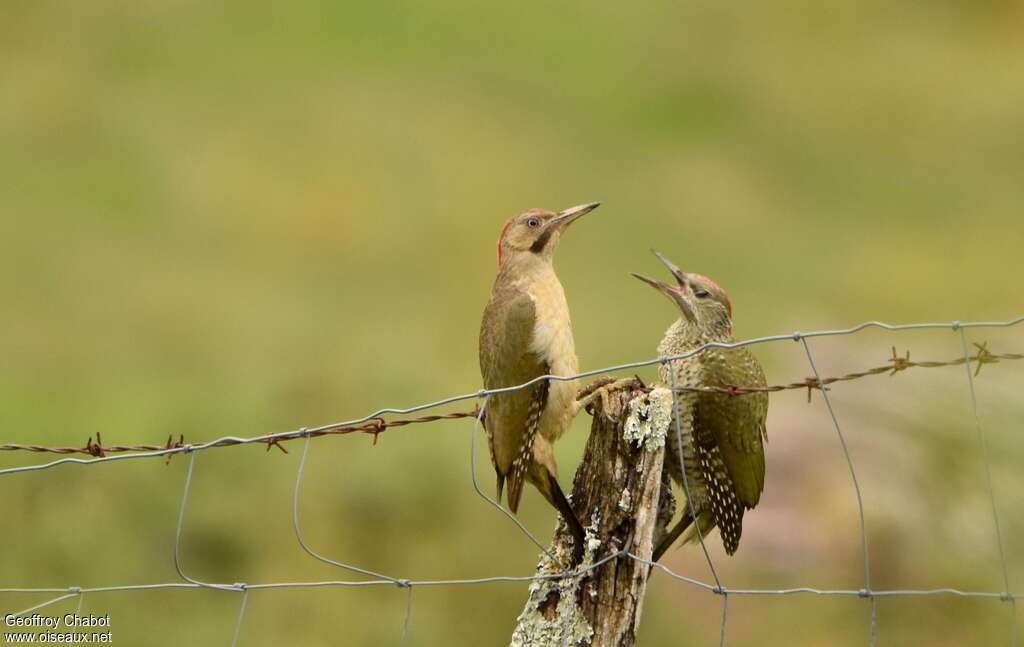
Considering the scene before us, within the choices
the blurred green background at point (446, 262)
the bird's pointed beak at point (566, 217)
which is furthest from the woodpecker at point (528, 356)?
the blurred green background at point (446, 262)

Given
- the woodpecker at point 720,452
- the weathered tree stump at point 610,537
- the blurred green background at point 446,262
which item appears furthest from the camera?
the blurred green background at point 446,262

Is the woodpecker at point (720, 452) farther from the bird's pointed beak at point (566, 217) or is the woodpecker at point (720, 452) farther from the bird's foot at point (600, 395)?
the bird's pointed beak at point (566, 217)

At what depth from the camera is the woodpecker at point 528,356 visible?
15.3ft

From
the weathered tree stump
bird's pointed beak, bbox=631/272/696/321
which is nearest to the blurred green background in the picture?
bird's pointed beak, bbox=631/272/696/321

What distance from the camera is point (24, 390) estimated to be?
13820 millimetres

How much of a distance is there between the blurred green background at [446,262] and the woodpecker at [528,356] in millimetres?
2573

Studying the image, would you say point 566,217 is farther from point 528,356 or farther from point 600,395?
point 600,395

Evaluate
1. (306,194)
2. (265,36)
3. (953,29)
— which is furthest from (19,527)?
(953,29)

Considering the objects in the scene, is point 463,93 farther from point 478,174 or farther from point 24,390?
point 24,390

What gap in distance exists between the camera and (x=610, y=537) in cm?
380

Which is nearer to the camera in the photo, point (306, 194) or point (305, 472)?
point (305, 472)

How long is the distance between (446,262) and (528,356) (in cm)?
1281

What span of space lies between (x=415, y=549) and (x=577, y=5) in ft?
67.9

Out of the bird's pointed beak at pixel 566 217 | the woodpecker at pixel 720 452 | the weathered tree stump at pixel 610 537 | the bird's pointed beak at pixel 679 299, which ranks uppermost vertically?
the bird's pointed beak at pixel 566 217
